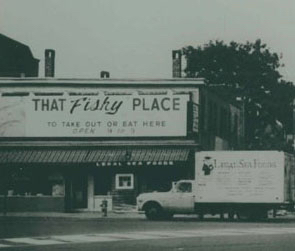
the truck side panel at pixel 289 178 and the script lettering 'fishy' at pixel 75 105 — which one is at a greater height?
the script lettering 'fishy' at pixel 75 105

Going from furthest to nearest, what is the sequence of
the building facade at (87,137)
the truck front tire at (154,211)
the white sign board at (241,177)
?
the building facade at (87,137) < the truck front tire at (154,211) < the white sign board at (241,177)

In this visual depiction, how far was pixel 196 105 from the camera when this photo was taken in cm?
4319

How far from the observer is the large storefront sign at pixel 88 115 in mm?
Result: 43375

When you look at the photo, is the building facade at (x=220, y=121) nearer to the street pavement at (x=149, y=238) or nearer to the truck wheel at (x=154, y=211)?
the truck wheel at (x=154, y=211)

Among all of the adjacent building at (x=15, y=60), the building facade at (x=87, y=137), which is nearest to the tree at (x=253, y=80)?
the adjacent building at (x=15, y=60)

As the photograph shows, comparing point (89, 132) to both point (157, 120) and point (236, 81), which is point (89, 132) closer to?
point (157, 120)

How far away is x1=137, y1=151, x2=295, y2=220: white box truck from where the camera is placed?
33.5 m

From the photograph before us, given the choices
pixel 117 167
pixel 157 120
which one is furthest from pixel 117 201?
pixel 157 120

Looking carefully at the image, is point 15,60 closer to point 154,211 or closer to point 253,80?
point 253,80

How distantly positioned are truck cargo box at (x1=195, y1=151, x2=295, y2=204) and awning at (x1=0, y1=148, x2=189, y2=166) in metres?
7.88

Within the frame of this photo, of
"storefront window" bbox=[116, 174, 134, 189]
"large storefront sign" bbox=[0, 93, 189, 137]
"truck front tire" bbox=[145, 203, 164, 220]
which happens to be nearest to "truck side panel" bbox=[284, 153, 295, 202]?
"truck front tire" bbox=[145, 203, 164, 220]

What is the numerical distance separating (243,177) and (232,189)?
0.68m

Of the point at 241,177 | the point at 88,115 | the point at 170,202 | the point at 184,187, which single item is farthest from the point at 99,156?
the point at 241,177

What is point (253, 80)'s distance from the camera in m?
67.8
